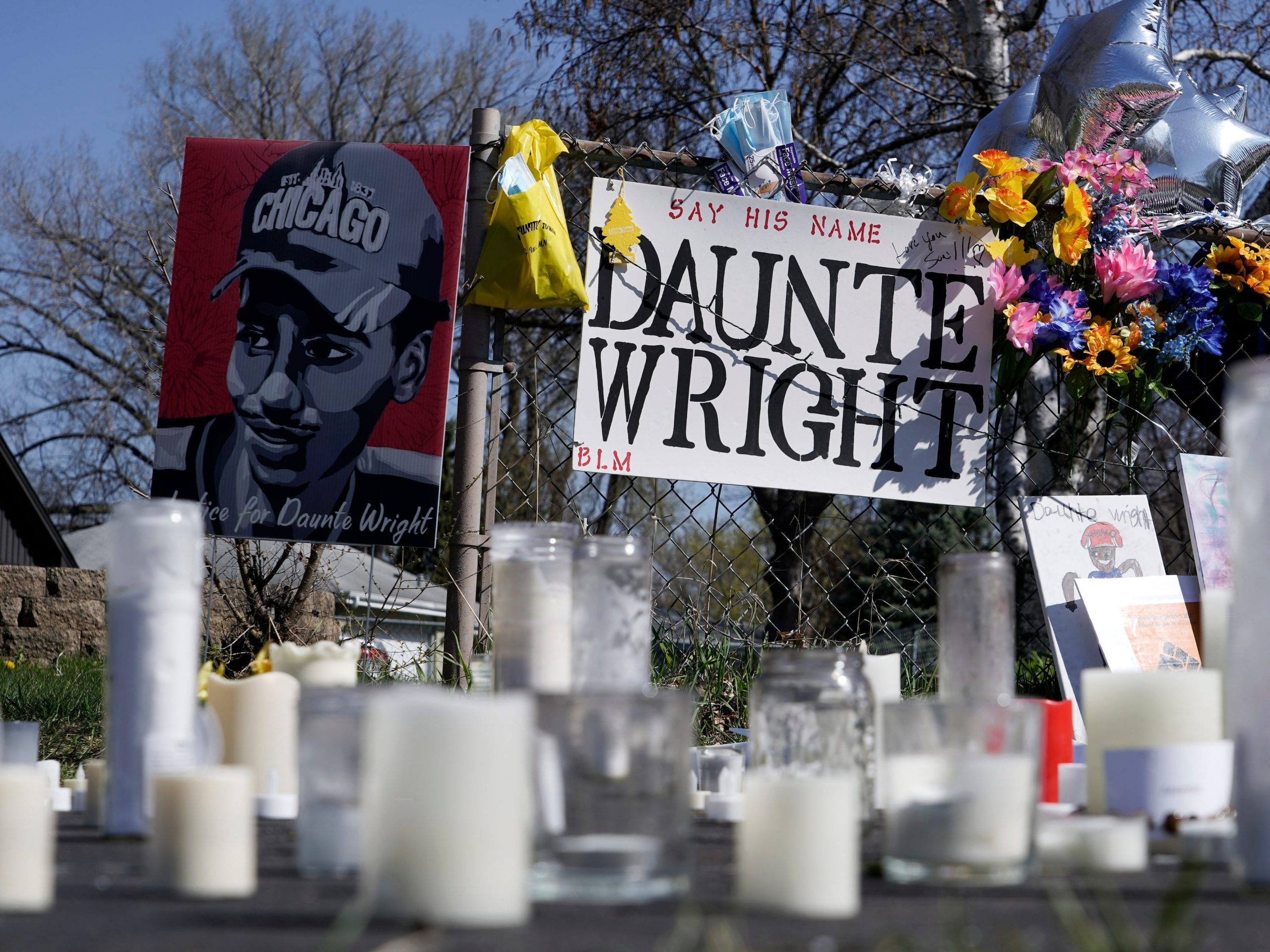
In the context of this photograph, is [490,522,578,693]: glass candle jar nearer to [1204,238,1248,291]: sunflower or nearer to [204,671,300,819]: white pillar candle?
[204,671,300,819]: white pillar candle

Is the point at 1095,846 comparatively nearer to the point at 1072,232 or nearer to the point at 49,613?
the point at 1072,232

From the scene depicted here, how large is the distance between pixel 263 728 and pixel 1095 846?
726 mm

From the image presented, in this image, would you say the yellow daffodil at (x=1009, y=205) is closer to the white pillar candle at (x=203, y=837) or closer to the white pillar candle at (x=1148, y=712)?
the white pillar candle at (x=1148, y=712)

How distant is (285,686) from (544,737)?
0.48 metres

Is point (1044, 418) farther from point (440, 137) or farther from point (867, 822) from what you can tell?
point (440, 137)

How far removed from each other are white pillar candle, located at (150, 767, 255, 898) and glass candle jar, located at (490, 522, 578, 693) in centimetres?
38

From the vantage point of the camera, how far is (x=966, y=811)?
32.5 inches

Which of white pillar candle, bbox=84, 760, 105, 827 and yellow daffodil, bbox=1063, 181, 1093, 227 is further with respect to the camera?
yellow daffodil, bbox=1063, 181, 1093, 227

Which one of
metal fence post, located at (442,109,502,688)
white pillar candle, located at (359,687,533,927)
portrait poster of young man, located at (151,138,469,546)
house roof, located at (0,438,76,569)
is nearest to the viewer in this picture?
white pillar candle, located at (359,687,533,927)

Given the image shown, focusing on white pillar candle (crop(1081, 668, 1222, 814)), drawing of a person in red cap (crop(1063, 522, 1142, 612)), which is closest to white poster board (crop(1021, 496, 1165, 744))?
drawing of a person in red cap (crop(1063, 522, 1142, 612))

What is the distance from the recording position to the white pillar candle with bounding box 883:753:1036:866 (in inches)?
32.4

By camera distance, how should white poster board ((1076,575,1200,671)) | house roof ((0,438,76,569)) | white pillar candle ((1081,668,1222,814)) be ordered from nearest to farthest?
white pillar candle ((1081,668,1222,814))
white poster board ((1076,575,1200,671))
house roof ((0,438,76,569))

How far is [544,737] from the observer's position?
2.52ft

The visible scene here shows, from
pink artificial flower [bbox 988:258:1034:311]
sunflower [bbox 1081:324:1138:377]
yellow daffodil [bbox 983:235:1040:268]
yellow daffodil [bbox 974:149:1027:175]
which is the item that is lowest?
sunflower [bbox 1081:324:1138:377]
